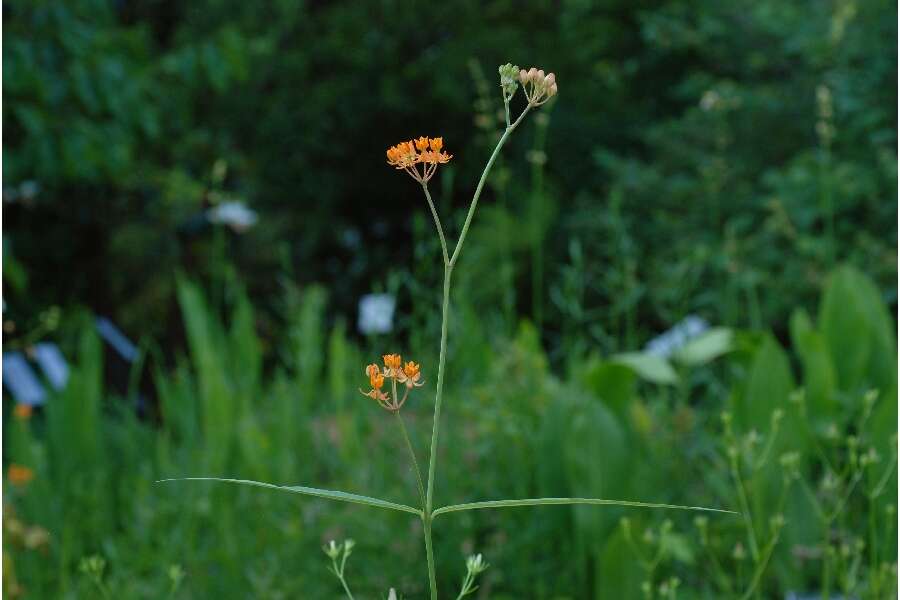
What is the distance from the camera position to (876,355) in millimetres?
2312

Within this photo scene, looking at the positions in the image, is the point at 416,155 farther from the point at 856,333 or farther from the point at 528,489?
the point at 856,333

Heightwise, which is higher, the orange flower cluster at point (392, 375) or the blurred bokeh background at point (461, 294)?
the blurred bokeh background at point (461, 294)

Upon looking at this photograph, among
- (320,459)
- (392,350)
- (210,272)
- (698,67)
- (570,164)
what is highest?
(698,67)

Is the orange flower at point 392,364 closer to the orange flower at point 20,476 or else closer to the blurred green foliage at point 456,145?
the blurred green foliage at point 456,145

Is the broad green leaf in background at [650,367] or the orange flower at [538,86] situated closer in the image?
the orange flower at [538,86]

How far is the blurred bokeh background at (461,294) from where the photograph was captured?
2.13 metres

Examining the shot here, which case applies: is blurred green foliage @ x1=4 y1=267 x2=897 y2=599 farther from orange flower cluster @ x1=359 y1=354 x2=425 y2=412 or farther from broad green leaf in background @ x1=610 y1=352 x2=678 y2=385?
orange flower cluster @ x1=359 y1=354 x2=425 y2=412

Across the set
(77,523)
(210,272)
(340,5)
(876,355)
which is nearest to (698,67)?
(340,5)

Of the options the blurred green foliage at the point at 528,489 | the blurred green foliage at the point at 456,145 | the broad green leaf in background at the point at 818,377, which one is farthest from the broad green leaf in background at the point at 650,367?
the broad green leaf in background at the point at 818,377

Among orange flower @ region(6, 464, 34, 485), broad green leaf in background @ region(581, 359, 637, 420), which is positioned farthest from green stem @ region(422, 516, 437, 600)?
orange flower @ region(6, 464, 34, 485)

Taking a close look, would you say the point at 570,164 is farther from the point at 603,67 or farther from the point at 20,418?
the point at 20,418

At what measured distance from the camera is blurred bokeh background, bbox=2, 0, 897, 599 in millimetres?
2133

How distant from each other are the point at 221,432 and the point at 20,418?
68cm

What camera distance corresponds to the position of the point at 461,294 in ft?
8.87
